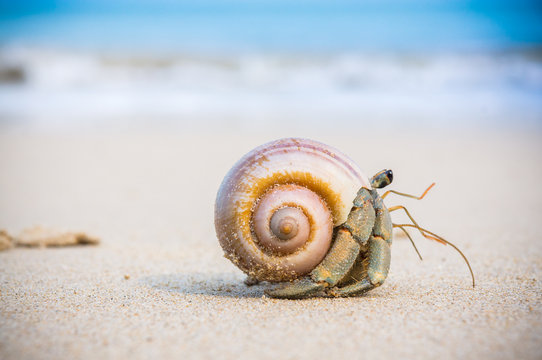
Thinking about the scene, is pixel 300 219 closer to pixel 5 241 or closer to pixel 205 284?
pixel 205 284

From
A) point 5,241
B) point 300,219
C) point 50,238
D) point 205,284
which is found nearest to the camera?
point 300,219

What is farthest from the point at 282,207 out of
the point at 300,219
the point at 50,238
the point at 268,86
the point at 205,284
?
the point at 268,86

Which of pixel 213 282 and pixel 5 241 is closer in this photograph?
pixel 213 282

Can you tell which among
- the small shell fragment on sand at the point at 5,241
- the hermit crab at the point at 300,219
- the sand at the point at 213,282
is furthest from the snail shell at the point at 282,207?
the small shell fragment on sand at the point at 5,241

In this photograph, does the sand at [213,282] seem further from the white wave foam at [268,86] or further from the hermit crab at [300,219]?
the white wave foam at [268,86]

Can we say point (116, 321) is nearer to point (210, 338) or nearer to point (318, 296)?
point (210, 338)

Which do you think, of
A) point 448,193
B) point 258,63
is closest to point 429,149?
point 448,193
